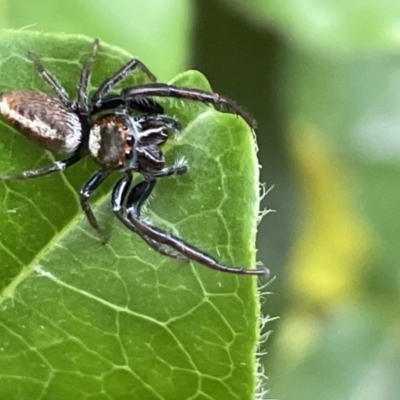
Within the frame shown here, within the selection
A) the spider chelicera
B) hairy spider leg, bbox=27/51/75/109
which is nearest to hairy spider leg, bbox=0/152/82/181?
the spider chelicera

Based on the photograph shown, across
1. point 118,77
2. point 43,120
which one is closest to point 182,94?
point 118,77

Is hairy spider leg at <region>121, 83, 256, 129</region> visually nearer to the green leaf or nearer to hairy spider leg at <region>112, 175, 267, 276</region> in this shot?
the green leaf

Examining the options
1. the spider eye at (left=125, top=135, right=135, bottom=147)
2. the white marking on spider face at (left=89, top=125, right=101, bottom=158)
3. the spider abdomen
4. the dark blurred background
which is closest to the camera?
the spider abdomen

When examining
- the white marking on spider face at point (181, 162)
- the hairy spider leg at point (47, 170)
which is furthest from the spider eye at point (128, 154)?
the white marking on spider face at point (181, 162)

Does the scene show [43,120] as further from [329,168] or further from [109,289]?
[329,168]

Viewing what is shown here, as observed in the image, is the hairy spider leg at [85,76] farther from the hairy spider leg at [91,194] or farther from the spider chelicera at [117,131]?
the hairy spider leg at [91,194]

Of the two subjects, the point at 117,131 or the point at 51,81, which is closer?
the point at 51,81

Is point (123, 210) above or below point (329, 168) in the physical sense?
above
